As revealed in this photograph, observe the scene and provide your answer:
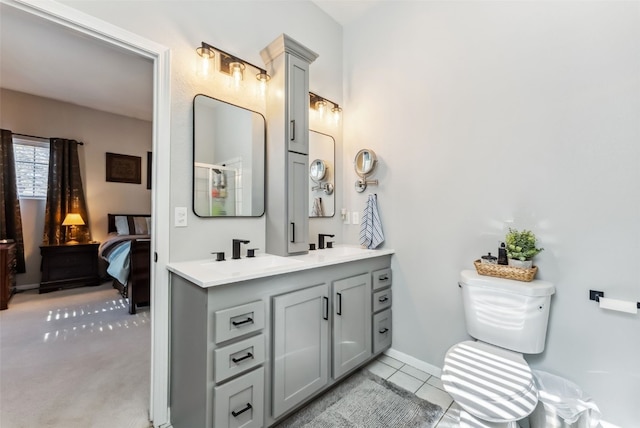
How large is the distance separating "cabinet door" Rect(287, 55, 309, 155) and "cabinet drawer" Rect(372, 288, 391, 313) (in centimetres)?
123

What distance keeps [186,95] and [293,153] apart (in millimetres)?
744

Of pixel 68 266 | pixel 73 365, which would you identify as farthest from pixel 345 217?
pixel 68 266

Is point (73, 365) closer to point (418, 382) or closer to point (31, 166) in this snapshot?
point (418, 382)

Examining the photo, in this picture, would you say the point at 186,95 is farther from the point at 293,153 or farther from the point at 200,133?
the point at 293,153

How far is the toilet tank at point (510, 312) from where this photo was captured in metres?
1.44

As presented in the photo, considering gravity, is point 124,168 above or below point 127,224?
above

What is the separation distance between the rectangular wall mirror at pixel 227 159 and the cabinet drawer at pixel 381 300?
110cm

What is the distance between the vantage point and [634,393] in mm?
1307

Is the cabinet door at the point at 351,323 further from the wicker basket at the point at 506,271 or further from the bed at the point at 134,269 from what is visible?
the bed at the point at 134,269

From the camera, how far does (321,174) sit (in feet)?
8.01

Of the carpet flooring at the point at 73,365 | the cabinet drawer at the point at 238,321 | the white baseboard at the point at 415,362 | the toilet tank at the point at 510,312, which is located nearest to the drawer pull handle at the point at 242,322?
the cabinet drawer at the point at 238,321

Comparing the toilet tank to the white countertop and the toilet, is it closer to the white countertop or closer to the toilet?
the toilet

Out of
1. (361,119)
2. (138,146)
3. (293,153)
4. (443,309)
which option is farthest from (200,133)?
(138,146)

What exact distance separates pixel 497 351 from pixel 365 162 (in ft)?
5.31
